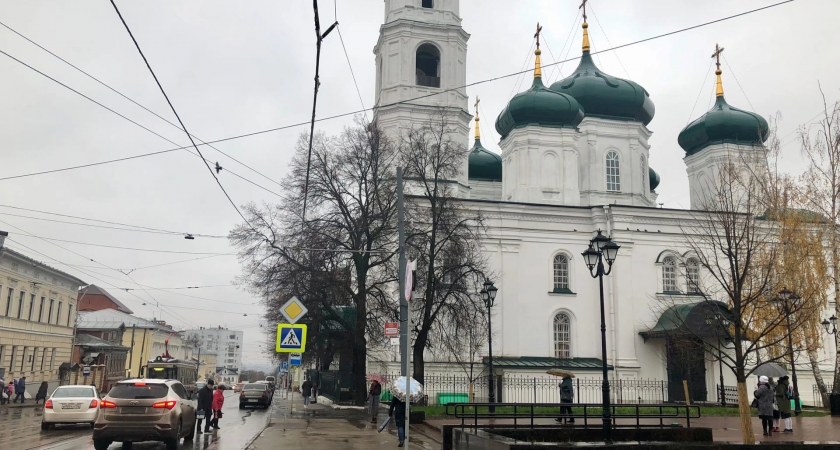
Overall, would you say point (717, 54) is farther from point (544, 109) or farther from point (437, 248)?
point (437, 248)

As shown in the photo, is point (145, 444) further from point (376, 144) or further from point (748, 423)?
point (376, 144)

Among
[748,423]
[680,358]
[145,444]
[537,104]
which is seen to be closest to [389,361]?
[680,358]

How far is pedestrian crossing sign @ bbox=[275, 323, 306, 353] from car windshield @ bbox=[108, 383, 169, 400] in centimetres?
354

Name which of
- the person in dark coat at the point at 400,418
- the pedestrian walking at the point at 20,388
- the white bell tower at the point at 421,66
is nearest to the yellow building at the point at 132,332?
the pedestrian walking at the point at 20,388

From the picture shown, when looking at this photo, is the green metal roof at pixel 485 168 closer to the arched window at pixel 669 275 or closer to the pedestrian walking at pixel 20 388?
the arched window at pixel 669 275

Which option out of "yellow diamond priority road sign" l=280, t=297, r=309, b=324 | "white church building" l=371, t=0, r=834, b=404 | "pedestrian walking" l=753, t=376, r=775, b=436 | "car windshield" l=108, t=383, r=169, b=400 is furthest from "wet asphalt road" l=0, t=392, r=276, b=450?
"white church building" l=371, t=0, r=834, b=404

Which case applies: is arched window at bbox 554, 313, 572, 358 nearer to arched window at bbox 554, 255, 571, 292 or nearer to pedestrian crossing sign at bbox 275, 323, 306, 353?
arched window at bbox 554, 255, 571, 292

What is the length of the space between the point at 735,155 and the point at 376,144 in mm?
25289

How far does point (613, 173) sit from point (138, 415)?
34.3 m

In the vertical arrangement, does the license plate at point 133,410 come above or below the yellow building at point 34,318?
below

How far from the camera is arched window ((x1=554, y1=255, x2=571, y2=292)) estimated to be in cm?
3862

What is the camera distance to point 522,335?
3700 cm

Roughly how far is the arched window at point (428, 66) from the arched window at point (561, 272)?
11.6m

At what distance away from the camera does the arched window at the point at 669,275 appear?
39.1 m
